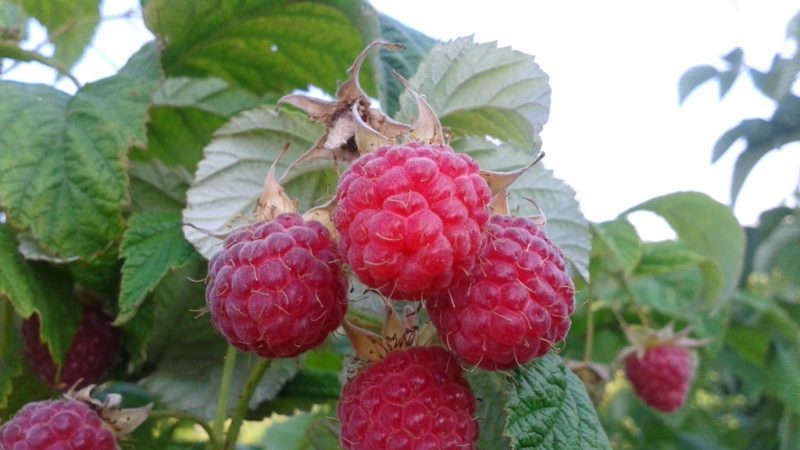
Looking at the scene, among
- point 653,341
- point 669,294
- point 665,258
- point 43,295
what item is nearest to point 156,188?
point 43,295

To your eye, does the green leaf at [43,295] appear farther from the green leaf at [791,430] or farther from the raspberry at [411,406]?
the green leaf at [791,430]

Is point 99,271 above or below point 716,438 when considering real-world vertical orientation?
above

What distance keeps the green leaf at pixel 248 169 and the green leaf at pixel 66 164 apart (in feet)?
0.28

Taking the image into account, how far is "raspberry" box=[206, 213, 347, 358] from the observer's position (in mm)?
718

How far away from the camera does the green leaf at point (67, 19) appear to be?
1560mm

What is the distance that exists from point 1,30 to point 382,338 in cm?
69

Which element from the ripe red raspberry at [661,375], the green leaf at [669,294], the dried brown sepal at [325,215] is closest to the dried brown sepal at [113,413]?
the dried brown sepal at [325,215]

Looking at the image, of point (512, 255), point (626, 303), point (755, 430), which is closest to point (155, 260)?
point (512, 255)

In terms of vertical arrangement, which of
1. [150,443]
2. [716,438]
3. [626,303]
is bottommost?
[716,438]

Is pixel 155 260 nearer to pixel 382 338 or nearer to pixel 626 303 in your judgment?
pixel 382 338

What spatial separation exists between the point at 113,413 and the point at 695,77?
2056mm

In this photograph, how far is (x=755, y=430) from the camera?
2779 millimetres

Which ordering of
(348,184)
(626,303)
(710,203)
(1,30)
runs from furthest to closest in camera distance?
(626,303) → (710,203) → (1,30) → (348,184)

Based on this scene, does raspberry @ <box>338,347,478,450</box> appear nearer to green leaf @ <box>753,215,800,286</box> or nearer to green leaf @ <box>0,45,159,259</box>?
green leaf @ <box>0,45,159,259</box>
